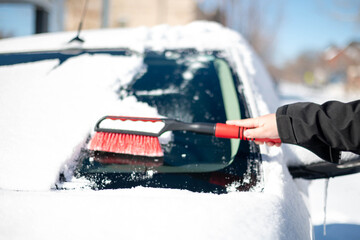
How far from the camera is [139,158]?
1115 mm

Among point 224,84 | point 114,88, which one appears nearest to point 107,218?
point 114,88

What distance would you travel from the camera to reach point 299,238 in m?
0.87

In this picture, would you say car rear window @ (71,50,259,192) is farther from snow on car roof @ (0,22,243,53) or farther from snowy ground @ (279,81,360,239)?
snowy ground @ (279,81,360,239)

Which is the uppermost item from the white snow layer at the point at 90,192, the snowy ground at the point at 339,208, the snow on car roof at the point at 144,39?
the snow on car roof at the point at 144,39

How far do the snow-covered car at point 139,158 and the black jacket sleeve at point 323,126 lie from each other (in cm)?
16

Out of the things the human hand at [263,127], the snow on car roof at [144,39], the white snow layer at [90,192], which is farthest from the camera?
the snow on car roof at [144,39]

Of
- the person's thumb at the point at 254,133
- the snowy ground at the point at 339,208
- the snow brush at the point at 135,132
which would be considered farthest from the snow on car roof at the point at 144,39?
the snowy ground at the point at 339,208

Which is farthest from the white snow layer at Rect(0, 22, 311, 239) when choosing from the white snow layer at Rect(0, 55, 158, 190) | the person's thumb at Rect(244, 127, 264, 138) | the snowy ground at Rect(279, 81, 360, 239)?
the snowy ground at Rect(279, 81, 360, 239)

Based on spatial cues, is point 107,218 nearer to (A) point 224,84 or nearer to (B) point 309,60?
(A) point 224,84

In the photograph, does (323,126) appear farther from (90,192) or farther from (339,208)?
(339,208)

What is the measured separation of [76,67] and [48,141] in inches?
21.7

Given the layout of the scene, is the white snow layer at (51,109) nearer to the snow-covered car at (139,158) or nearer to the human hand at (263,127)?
the snow-covered car at (139,158)

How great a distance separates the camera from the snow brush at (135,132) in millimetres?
1133

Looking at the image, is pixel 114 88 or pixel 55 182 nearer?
pixel 55 182
